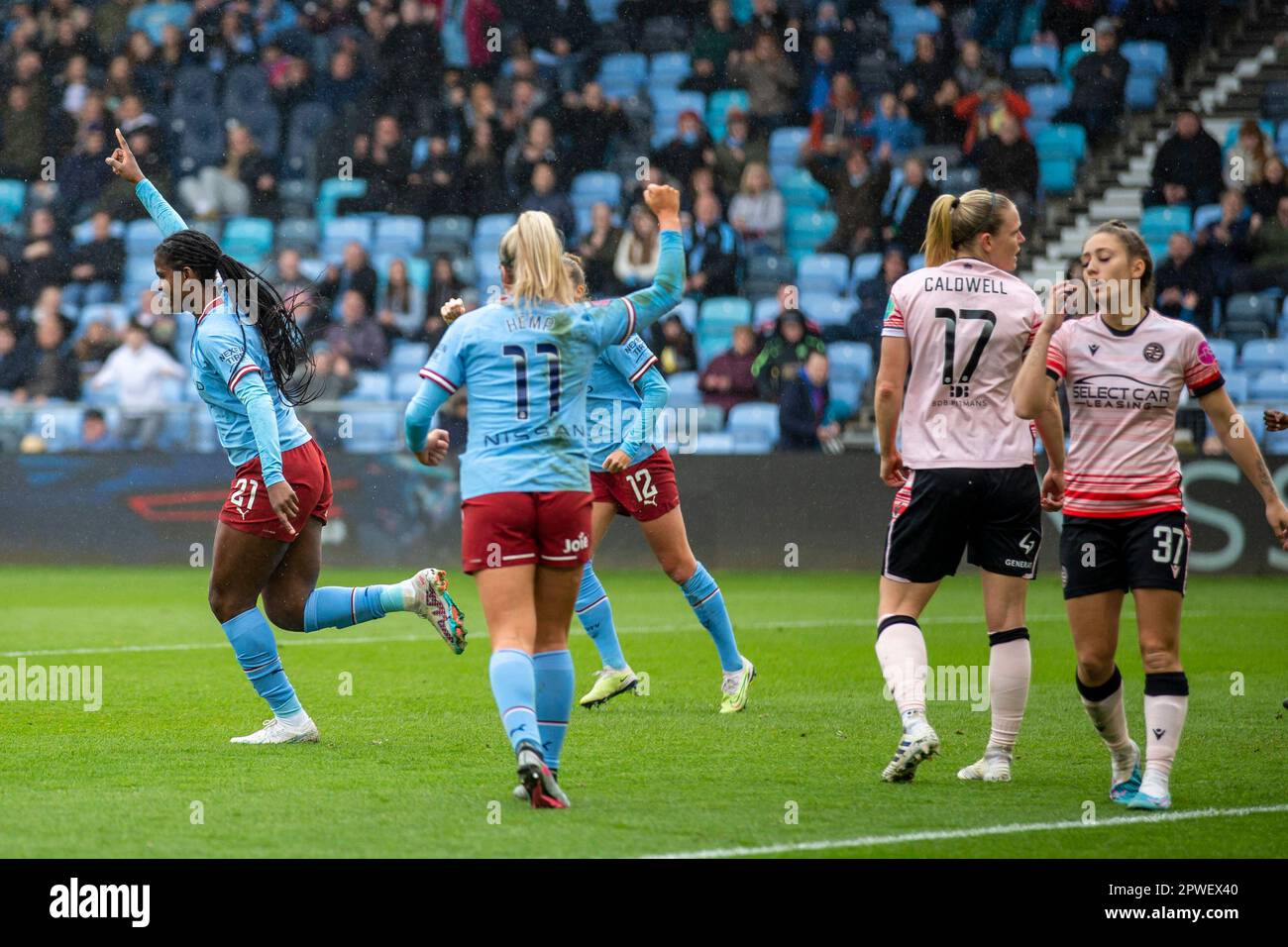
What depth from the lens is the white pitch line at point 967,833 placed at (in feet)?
16.6

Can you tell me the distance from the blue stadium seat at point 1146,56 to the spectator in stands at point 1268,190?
3.02 m

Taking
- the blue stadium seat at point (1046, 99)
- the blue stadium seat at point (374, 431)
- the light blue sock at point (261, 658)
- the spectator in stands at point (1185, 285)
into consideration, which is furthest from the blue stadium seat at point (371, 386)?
the light blue sock at point (261, 658)

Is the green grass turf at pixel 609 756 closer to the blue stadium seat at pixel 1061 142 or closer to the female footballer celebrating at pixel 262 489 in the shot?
the female footballer celebrating at pixel 262 489

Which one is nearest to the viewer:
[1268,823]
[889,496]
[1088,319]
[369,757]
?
[1268,823]

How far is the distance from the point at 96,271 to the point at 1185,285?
12629 mm

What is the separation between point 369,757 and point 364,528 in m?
9.64

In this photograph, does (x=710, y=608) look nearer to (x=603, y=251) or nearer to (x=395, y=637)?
(x=395, y=637)

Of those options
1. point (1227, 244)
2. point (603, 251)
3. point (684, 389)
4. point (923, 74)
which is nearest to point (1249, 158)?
point (1227, 244)

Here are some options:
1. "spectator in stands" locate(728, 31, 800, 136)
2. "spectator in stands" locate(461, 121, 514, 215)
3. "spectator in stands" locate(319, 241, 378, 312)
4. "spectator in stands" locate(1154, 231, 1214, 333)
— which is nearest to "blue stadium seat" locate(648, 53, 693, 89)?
"spectator in stands" locate(728, 31, 800, 136)

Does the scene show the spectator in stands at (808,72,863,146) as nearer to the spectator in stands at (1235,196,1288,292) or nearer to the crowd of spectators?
the crowd of spectators

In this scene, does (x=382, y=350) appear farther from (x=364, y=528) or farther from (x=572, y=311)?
(x=572, y=311)

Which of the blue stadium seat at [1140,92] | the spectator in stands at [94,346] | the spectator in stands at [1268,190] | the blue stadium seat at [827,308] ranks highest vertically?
the blue stadium seat at [1140,92]
